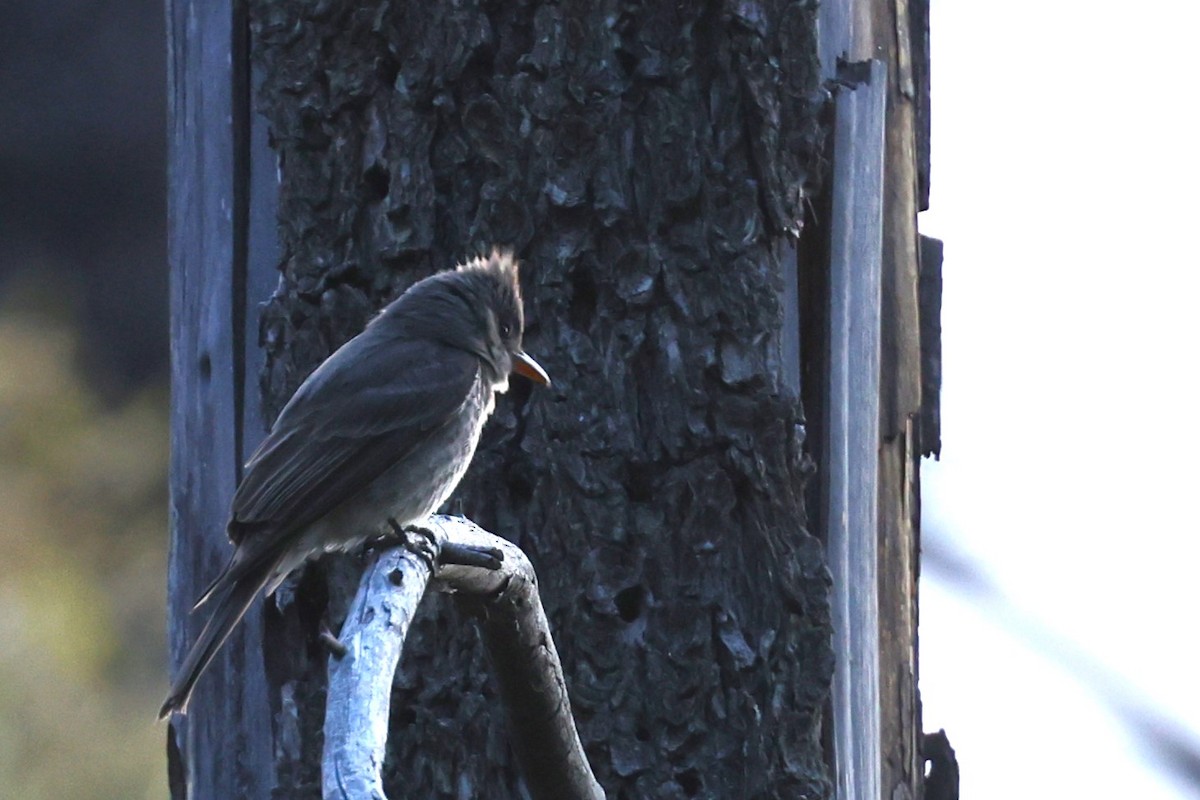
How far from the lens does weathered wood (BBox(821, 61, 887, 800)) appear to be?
13.1 feet

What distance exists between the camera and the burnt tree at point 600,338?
376 cm

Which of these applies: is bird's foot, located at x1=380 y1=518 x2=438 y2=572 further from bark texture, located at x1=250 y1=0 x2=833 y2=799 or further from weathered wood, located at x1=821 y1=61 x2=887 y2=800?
weathered wood, located at x1=821 y1=61 x2=887 y2=800

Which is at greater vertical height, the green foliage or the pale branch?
the green foliage

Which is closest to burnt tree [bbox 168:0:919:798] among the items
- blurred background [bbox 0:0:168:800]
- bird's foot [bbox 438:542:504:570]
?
bird's foot [bbox 438:542:504:570]

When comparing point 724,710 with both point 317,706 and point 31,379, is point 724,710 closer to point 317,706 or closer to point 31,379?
point 317,706

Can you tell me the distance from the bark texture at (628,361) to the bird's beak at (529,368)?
0.05 meters

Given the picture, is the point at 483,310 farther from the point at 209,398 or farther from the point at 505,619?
the point at 505,619

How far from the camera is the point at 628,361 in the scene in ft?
12.4

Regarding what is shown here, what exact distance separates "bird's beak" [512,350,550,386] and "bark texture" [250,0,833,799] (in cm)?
5

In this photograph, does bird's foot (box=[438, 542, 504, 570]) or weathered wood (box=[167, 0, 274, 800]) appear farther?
weathered wood (box=[167, 0, 274, 800])

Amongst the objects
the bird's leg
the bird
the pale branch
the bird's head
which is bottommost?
the pale branch

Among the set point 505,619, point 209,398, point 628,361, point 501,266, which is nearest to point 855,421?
point 628,361

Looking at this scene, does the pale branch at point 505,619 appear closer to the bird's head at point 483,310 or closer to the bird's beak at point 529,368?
the bird's beak at point 529,368

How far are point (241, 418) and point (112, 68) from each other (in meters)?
9.19
